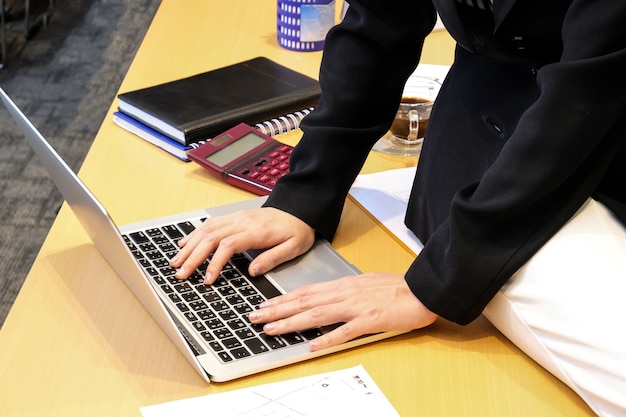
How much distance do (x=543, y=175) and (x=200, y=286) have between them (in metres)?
0.41

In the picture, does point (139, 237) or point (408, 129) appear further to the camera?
point (408, 129)

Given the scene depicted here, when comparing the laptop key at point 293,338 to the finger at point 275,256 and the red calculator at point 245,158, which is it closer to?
the finger at point 275,256

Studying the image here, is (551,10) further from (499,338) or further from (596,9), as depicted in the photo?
(499,338)

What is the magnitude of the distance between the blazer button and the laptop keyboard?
0.40 metres

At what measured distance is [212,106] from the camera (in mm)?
1452

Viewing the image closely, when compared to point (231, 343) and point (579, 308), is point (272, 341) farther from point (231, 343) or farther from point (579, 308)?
point (579, 308)

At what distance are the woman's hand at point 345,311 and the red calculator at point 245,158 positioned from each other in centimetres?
30

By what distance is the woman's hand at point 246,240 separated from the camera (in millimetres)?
1075

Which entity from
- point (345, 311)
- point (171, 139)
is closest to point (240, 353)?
point (345, 311)

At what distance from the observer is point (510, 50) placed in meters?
1.06

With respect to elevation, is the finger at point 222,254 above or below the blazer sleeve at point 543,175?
below

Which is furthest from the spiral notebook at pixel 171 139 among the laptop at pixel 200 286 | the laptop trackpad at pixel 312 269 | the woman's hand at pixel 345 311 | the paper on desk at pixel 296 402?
the paper on desk at pixel 296 402

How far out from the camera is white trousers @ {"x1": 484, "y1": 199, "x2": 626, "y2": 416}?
88 cm

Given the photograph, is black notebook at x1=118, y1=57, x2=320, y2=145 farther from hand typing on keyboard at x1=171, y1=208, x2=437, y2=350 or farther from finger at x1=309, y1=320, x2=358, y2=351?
finger at x1=309, y1=320, x2=358, y2=351
